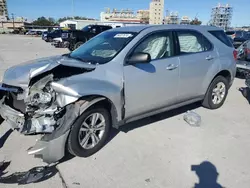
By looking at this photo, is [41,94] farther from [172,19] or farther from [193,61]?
[172,19]

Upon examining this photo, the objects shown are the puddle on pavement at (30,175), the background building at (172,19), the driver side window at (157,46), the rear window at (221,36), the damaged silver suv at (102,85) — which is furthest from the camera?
the background building at (172,19)

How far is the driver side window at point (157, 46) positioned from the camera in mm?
3778

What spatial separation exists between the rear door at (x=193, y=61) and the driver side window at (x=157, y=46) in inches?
9.9

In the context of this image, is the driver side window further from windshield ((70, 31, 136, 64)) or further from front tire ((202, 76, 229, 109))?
front tire ((202, 76, 229, 109))

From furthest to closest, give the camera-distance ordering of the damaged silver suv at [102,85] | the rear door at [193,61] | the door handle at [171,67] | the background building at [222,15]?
the background building at [222,15]
the rear door at [193,61]
the door handle at [171,67]
the damaged silver suv at [102,85]

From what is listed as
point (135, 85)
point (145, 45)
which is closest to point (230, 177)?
point (135, 85)

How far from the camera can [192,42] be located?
14.8 feet

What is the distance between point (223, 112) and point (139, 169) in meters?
2.98

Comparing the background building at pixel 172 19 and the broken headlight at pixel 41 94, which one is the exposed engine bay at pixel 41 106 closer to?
the broken headlight at pixel 41 94

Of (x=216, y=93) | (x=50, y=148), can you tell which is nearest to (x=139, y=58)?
(x=50, y=148)

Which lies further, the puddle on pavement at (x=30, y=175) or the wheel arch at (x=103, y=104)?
the wheel arch at (x=103, y=104)

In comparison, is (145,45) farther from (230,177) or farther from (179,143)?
(230,177)

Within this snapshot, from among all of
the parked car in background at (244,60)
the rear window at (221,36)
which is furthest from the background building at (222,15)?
the rear window at (221,36)

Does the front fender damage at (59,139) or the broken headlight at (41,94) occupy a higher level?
the broken headlight at (41,94)
